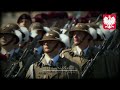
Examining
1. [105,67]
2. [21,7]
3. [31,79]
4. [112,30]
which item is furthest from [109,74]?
[21,7]

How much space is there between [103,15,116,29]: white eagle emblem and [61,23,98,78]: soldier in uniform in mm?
216

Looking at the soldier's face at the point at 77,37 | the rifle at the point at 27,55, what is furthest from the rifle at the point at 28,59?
the soldier's face at the point at 77,37

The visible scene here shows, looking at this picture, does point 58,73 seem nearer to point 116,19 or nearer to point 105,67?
point 105,67

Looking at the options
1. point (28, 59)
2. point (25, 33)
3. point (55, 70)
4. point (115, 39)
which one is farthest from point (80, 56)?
point (25, 33)

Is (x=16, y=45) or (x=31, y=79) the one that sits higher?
(x=16, y=45)

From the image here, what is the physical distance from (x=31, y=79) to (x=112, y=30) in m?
1.36

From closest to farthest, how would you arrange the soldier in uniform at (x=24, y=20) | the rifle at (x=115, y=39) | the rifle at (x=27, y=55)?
the rifle at (x=115, y=39) → the rifle at (x=27, y=55) → the soldier in uniform at (x=24, y=20)

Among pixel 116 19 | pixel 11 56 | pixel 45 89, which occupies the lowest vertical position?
pixel 45 89

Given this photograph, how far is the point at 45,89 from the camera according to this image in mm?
7445

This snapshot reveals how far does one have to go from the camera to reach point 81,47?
7.16 meters

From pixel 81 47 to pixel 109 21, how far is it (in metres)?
0.55

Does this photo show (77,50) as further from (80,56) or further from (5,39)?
(5,39)

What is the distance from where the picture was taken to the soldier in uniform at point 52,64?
278 inches

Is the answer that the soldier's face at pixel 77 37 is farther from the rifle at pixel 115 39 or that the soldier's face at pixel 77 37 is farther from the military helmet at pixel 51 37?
the rifle at pixel 115 39
